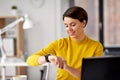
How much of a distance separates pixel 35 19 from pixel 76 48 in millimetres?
3066

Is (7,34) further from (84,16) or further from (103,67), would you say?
(103,67)

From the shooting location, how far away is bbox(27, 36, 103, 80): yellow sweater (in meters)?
1.49

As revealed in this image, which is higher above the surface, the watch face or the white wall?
the watch face

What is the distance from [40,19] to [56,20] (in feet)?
0.95

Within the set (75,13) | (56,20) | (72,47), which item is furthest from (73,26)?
(56,20)

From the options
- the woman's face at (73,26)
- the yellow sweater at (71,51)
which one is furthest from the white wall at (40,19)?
the woman's face at (73,26)

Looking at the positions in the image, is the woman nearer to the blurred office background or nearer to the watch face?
the blurred office background

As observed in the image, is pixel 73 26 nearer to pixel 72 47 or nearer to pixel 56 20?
pixel 72 47

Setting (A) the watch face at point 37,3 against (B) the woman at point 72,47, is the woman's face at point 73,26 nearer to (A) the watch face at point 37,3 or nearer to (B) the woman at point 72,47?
(B) the woman at point 72,47

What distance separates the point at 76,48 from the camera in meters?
1.54

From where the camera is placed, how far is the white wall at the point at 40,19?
Answer: 14.8ft

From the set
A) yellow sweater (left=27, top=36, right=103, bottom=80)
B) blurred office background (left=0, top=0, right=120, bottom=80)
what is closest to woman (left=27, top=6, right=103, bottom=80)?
yellow sweater (left=27, top=36, right=103, bottom=80)

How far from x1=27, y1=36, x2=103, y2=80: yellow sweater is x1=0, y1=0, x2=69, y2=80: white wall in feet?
9.56

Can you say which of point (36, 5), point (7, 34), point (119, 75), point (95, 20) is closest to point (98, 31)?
point (95, 20)
